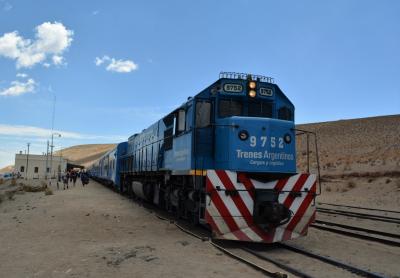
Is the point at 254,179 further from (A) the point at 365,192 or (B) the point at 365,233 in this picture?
(A) the point at 365,192

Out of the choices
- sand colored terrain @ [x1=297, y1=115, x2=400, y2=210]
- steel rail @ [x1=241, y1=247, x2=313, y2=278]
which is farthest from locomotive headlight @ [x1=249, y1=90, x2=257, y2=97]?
sand colored terrain @ [x1=297, y1=115, x2=400, y2=210]

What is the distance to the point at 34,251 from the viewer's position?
27.8 feet

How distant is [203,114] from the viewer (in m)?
10.1

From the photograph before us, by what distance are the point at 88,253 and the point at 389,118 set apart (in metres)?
84.9

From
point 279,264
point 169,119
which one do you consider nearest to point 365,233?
point 279,264

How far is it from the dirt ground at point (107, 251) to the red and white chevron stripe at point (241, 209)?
24.6 inches

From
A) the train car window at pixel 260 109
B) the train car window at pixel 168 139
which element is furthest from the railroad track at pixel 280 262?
the train car window at pixel 168 139

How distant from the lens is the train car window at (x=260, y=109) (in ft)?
33.8

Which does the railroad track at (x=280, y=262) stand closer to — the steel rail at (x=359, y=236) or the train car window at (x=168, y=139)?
the steel rail at (x=359, y=236)

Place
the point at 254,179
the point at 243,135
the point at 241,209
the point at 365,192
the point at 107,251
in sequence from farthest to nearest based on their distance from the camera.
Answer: the point at 365,192, the point at 243,135, the point at 254,179, the point at 241,209, the point at 107,251

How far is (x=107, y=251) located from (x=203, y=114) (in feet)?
12.3

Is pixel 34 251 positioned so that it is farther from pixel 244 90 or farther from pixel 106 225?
pixel 244 90

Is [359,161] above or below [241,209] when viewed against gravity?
above

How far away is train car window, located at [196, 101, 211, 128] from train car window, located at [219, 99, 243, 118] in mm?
286
